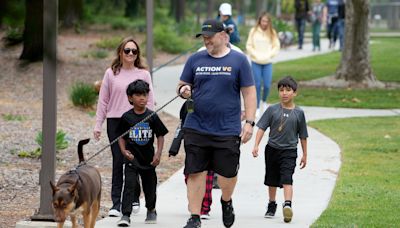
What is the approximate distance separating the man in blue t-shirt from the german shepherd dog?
0.85 m

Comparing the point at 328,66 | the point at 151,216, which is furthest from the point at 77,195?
the point at 328,66

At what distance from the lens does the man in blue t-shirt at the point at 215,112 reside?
25.5ft

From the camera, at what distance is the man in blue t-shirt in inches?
306

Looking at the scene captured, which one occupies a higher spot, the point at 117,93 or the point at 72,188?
the point at 117,93

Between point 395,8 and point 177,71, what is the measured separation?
3364cm

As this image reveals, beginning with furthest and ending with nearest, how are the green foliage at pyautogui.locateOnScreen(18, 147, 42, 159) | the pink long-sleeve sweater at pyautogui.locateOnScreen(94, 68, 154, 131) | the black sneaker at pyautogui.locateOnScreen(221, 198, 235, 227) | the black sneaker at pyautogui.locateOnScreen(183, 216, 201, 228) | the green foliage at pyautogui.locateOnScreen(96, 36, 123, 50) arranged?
the green foliage at pyautogui.locateOnScreen(96, 36, 123, 50) < the green foliage at pyautogui.locateOnScreen(18, 147, 42, 159) < the pink long-sleeve sweater at pyautogui.locateOnScreen(94, 68, 154, 131) < the black sneaker at pyautogui.locateOnScreen(221, 198, 235, 227) < the black sneaker at pyautogui.locateOnScreen(183, 216, 201, 228)

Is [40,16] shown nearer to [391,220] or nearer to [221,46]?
[221,46]

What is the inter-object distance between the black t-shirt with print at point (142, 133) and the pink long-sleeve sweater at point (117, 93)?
38 cm

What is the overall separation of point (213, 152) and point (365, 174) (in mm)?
3593

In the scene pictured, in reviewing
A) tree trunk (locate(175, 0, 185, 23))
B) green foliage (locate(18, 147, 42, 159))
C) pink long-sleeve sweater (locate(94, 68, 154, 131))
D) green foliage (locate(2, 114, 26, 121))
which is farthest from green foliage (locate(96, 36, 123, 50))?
pink long-sleeve sweater (locate(94, 68, 154, 131))

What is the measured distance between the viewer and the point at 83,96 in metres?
17.2

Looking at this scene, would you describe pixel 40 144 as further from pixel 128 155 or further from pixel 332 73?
pixel 332 73

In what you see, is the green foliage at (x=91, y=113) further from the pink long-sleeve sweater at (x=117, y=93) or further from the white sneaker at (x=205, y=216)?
the white sneaker at (x=205, y=216)

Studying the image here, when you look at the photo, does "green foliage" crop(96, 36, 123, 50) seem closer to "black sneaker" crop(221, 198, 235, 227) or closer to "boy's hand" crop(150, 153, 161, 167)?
"boy's hand" crop(150, 153, 161, 167)
